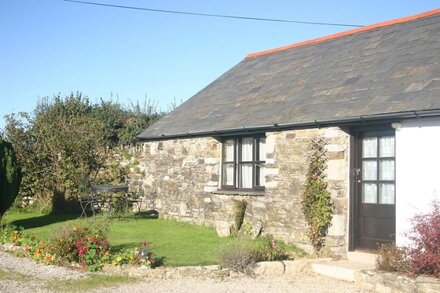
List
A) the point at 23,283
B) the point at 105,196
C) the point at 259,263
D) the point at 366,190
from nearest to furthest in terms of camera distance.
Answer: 1. the point at 23,283
2. the point at 259,263
3. the point at 366,190
4. the point at 105,196

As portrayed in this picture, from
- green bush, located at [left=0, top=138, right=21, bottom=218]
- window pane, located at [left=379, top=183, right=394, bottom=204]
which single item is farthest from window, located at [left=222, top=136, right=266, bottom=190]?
green bush, located at [left=0, top=138, right=21, bottom=218]

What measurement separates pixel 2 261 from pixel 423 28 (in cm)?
989

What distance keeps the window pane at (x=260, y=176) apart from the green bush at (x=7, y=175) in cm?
561

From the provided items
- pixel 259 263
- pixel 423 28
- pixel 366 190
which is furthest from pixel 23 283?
pixel 423 28

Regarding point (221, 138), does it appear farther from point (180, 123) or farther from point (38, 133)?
point (38, 133)

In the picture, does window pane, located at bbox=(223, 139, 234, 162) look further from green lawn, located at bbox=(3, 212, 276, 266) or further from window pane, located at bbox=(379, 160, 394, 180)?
window pane, located at bbox=(379, 160, 394, 180)

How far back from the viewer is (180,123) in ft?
48.5

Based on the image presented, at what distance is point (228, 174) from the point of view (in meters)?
13.1

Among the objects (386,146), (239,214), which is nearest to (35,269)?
(239,214)

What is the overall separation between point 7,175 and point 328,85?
7494mm

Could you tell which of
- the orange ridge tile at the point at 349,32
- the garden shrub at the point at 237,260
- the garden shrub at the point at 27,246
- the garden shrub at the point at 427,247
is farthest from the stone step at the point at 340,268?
the orange ridge tile at the point at 349,32

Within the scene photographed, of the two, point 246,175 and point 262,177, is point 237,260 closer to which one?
point 262,177

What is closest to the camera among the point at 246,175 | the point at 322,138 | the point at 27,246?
the point at 27,246

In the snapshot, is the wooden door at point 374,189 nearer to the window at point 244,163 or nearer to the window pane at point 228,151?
the window at point 244,163
